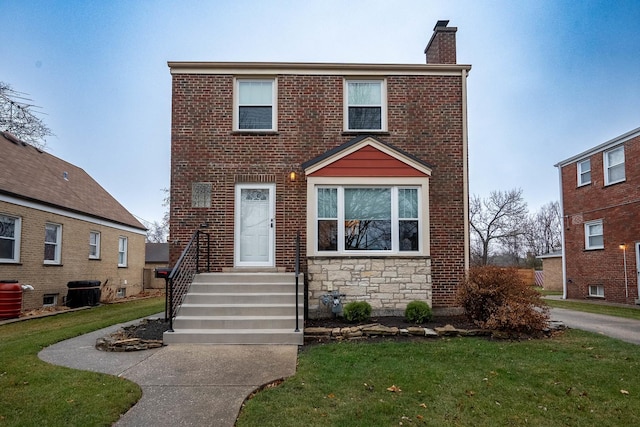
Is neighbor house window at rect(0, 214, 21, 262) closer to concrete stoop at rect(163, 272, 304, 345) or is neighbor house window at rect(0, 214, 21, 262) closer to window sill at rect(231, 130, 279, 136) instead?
concrete stoop at rect(163, 272, 304, 345)

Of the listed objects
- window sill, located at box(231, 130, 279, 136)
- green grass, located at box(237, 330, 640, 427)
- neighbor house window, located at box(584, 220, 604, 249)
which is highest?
window sill, located at box(231, 130, 279, 136)

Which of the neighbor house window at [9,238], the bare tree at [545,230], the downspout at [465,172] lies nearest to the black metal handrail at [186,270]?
the downspout at [465,172]

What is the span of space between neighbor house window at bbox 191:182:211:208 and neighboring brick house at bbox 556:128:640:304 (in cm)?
1460

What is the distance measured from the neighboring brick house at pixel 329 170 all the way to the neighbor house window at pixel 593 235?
10.4 m

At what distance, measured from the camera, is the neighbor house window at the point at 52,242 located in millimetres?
13891

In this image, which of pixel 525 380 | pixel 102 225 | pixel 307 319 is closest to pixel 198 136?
pixel 307 319

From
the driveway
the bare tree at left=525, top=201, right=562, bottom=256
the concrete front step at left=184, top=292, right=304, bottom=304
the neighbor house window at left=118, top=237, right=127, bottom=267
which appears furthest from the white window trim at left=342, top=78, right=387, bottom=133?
the bare tree at left=525, top=201, right=562, bottom=256

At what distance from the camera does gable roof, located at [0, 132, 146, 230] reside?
13.0 m

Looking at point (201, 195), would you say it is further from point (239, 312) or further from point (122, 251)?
point (122, 251)

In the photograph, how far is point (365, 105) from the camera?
32.7 ft

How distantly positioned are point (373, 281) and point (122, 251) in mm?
15520

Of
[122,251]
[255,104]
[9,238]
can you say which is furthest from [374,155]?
[122,251]

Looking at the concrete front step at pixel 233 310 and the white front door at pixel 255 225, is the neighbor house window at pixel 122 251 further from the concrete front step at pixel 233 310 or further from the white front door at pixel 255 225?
the concrete front step at pixel 233 310

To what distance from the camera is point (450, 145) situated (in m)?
9.77
